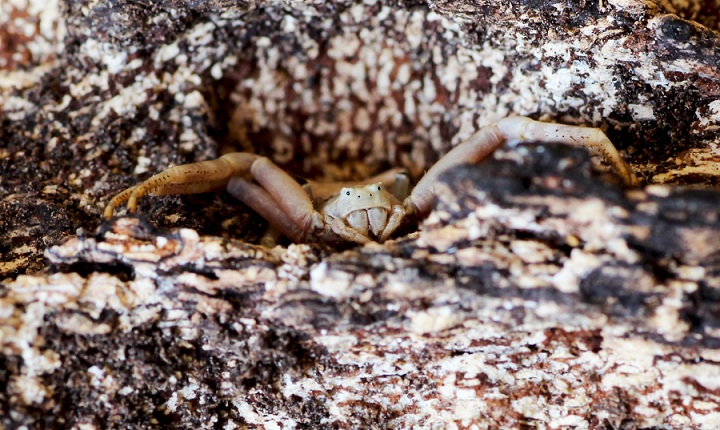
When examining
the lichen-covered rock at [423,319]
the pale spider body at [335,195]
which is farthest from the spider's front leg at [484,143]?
the lichen-covered rock at [423,319]

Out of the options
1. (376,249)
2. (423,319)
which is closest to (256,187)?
(376,249)

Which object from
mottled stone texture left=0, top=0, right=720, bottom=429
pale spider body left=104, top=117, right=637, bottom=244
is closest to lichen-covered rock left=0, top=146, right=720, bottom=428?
mottled stone texture left=0, top=0, right=720, bottom=429

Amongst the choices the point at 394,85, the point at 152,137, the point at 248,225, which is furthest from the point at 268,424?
the point at 394,85

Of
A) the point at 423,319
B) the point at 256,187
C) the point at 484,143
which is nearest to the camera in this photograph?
the point at 423,319

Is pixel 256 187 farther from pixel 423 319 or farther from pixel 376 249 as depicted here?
pixel 423 319

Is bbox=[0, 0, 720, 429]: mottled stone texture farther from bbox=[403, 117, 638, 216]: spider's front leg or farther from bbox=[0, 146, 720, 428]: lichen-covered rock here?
bbox=[403, 117, 638, 216]: spider's front leg

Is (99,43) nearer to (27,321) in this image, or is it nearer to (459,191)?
(27,321)
